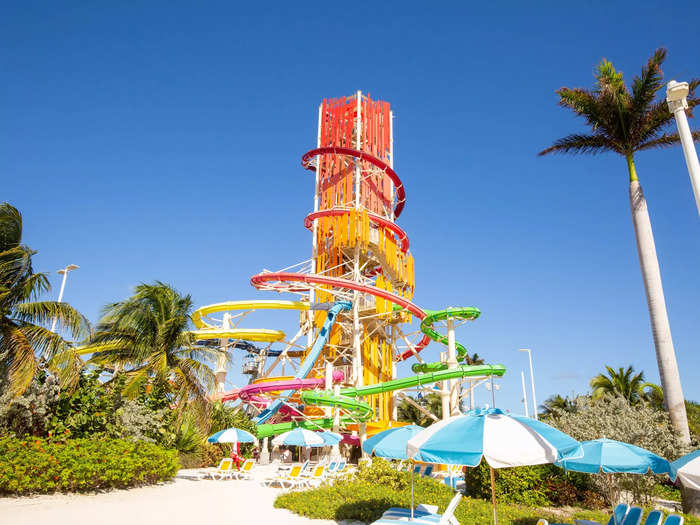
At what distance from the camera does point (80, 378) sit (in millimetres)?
15219

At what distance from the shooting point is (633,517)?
8.47 metres

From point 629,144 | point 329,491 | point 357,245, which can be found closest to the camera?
point 329,491

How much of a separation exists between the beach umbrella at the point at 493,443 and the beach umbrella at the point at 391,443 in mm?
2702

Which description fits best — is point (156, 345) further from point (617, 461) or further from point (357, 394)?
point (617, 461)

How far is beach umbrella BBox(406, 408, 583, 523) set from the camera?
5996mm

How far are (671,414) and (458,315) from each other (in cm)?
1286

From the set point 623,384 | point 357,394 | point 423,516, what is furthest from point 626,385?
point 423,516

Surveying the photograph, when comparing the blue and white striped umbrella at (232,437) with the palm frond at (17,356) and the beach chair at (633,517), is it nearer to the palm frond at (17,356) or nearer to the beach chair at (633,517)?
the palm frond at (17,356)

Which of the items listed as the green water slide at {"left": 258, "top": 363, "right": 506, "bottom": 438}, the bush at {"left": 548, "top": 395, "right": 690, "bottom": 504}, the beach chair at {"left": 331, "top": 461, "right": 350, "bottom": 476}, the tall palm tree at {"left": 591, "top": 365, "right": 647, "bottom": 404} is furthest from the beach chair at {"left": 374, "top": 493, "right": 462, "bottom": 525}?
the tall palm tree at {"left": 591, "top": 365, "right": 647, "bottom": 404}

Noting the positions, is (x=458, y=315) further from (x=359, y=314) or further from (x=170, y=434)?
(x=170, y=434)

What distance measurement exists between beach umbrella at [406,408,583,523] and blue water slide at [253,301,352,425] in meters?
21.5

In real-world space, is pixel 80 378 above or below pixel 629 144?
below

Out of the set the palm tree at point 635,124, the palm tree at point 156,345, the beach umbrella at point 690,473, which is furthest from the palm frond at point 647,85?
the palm tree at point 156,345

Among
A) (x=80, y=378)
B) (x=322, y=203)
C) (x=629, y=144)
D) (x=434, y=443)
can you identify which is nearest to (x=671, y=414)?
(x=629, y=144)
